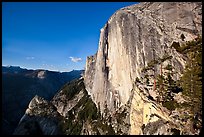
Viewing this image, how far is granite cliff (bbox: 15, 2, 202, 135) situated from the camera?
2704 inches

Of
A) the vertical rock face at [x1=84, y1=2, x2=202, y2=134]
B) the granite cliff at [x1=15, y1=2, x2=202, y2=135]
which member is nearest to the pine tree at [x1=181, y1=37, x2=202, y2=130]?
the granite cliff at [x1=15, y1=2, x2=202, y2=135]

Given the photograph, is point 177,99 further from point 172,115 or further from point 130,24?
point 130,24

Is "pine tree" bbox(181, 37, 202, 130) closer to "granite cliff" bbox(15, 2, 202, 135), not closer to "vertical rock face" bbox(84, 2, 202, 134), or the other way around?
"granite cliff" bbox(15, 2, 202, 135)

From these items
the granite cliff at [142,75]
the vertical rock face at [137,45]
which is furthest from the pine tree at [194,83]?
the vertical rock face at [137,45]

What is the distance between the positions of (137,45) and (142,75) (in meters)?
23.2

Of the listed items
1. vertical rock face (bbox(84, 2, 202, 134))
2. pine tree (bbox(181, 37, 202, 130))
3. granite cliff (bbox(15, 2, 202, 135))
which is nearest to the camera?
pine tree (bbox(181, 37, 202, 130))

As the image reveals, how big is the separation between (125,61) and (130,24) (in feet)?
56.1

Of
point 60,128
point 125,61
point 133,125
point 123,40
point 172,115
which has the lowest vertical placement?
point 60,128

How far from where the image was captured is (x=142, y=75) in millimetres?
91812

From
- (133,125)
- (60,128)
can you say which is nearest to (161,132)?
(133,125)

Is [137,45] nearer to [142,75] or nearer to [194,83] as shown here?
[142,75]

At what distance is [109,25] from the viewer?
137750 millimetres

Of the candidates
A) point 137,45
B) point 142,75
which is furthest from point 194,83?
point 137,45

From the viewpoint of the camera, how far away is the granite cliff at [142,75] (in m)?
68.7
